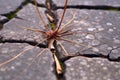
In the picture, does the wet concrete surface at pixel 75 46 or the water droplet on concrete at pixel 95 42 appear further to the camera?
the water droplet on concrete at pixel 95 42

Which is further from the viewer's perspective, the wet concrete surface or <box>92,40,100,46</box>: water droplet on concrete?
<box>92,40,100,46</box>: water droplet on concrete

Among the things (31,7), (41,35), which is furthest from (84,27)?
(31,7)

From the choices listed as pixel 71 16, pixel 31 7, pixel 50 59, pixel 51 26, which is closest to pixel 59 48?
pixel 50 59

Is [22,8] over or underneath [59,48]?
over

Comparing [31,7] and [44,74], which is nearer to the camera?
[44,74]

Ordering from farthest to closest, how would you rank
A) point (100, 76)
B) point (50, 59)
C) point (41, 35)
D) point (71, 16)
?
point (71, 16) → point (41, 35) → point (50, 59) → point (100, 76)

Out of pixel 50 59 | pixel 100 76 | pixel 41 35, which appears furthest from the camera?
pixel 41 35

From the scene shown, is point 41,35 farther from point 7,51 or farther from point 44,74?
point 44,74

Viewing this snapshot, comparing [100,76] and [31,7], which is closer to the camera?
[100,76]

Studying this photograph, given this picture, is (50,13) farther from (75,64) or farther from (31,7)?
(75,64)
